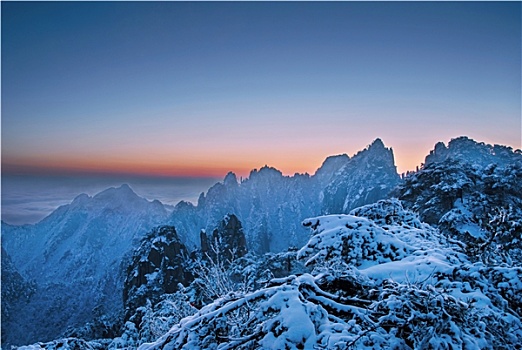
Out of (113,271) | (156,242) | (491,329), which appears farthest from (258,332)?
(113,271)

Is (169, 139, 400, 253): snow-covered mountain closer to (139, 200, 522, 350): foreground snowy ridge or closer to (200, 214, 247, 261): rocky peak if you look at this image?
(200, 214, 247, 261): rocky peak

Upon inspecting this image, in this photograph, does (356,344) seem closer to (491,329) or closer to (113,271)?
(491,329)

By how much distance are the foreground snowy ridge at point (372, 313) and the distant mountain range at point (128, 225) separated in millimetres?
66065

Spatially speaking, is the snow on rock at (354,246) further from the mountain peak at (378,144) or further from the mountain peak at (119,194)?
the mountain peak at (119,194)

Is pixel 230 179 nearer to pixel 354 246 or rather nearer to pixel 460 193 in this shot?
pixel 460 193

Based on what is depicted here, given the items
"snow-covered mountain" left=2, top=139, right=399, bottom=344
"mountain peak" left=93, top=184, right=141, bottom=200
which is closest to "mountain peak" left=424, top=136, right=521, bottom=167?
"snow-covered mountain" left=2, top=139, right=399, bottom=344

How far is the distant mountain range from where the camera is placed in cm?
8456

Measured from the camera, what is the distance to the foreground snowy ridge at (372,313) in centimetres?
252

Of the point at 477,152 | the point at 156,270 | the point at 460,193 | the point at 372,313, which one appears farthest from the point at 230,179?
the point at 372,313

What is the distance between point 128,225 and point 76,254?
20587 millimetres

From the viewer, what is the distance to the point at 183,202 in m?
121

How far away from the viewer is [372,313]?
9.30 ft

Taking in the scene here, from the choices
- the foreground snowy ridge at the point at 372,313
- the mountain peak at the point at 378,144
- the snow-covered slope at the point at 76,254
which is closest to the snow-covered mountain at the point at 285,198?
the mountain peak at the point at 378,144

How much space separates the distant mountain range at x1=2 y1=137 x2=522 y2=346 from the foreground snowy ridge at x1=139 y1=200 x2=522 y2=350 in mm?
66065
